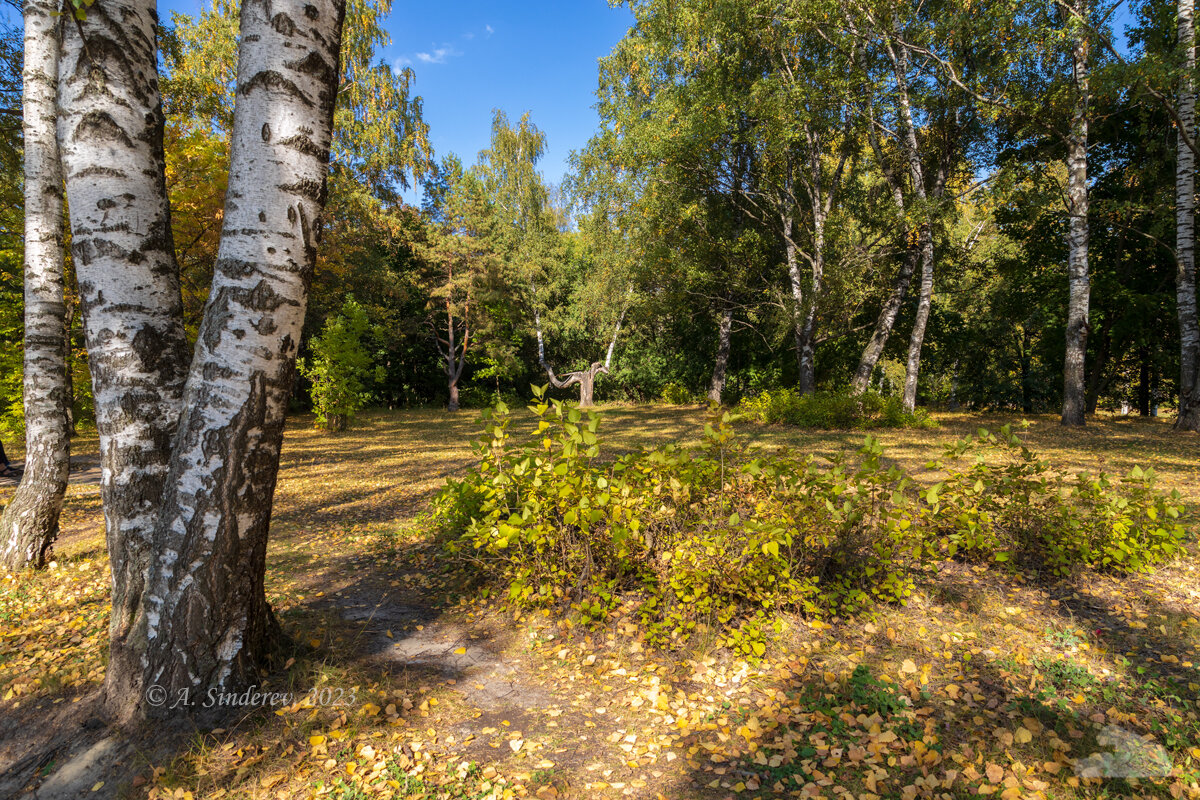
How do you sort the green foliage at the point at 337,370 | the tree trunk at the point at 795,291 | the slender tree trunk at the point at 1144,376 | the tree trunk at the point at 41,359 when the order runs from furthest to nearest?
the slender tree trunk at the point at 1144,376
the tree trunk at the point at 795,291
the green foliage at the point at 337,370
the tree trunk at the point at 41,359

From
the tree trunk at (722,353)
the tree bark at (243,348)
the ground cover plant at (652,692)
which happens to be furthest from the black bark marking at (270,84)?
the tree trunk at (722,353)

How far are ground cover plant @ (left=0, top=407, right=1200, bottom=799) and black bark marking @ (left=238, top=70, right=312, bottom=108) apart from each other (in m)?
1.98

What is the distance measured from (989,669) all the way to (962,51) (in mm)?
14067

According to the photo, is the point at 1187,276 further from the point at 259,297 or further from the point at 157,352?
the point at 157,352

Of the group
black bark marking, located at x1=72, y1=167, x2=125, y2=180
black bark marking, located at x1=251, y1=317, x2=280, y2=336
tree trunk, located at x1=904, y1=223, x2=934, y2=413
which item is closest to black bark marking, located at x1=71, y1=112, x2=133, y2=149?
black bark marking, located at x1=72, y1=167, x2=125, y2=180

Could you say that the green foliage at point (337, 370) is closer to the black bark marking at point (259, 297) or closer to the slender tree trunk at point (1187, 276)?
the black bark marking at point (259, 297)

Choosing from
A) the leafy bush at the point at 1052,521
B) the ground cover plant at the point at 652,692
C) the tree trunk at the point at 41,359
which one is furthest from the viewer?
the tree trunk at the point at 41,359

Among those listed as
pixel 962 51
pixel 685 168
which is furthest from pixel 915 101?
pixel 685 168

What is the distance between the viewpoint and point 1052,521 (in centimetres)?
374

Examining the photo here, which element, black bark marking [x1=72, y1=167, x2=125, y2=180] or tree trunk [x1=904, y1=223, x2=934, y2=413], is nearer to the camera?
black bark marking [x1=72, y1=167, x2=125, y2=180]

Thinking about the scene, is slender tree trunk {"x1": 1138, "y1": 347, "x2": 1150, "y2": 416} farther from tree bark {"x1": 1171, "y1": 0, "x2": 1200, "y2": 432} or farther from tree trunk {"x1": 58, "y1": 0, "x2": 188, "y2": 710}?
tree trunk {"x1": 58, "y1": 0, "x2": 188, "y2": 710}

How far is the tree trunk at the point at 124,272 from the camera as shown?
2.30m

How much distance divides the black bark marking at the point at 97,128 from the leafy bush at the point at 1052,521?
4656 millimetres

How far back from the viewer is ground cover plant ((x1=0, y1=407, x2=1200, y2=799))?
208 centimetres
